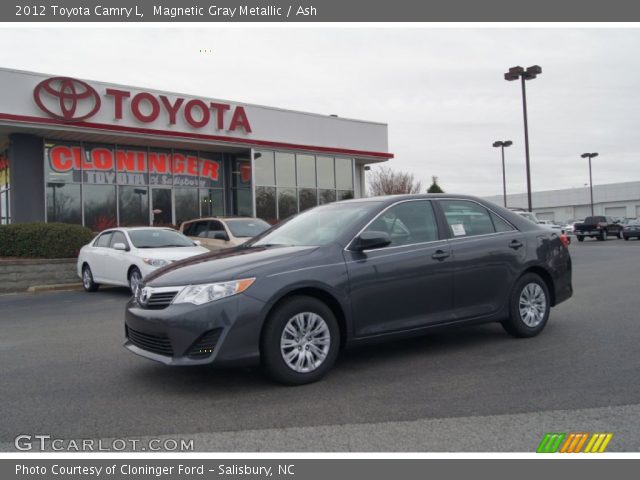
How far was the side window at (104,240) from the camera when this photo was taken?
13.9 m

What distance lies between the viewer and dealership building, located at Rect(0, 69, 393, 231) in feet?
64.7

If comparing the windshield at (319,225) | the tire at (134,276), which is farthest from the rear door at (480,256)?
the tire at (134,276)

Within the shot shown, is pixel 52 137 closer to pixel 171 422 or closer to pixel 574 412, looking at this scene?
pixel 171 422

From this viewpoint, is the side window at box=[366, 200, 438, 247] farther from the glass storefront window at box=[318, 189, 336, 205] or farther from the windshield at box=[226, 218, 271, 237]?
the glass storefront window at box=[318, 189, 336, 205]

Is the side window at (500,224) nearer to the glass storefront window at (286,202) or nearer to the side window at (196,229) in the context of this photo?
the side window at (196,229)

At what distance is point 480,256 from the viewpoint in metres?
6.59

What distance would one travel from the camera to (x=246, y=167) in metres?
25.1

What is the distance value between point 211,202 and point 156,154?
2904mm

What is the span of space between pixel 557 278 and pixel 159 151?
18.6m

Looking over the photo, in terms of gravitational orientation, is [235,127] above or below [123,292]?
above

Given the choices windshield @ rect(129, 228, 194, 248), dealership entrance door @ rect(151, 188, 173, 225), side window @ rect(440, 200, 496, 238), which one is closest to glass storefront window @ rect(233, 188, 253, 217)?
dealership entrance door @ rect(151, 188, 173, 225)

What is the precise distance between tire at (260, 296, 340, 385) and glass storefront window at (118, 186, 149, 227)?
17930mm
